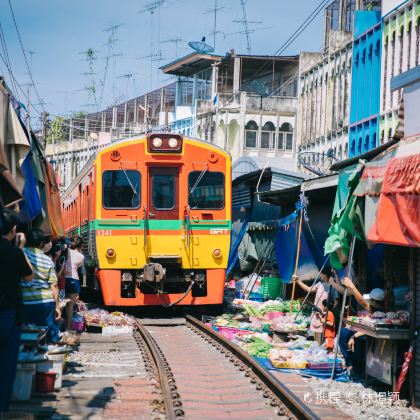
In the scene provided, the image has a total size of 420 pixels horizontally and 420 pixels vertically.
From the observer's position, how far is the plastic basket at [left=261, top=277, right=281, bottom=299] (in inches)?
778

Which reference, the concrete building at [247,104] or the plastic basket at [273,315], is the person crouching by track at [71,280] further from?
the concrete building at [247,104]

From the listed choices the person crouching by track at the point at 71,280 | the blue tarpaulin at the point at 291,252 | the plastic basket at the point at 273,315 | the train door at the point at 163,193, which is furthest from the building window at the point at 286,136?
the person crouching by track at the point at 71,280

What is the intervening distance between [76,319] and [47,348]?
5.82 metres

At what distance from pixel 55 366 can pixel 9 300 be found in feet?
7.69

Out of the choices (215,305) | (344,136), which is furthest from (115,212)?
(344,136)

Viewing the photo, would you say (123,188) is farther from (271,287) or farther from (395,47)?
(395,47)

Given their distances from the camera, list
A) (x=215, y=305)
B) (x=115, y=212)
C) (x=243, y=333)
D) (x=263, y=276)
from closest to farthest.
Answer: (x=243, y=333), (x=115, y=212), (x=215, y=305), (x=263, y=276)

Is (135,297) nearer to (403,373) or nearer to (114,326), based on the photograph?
(114,326)

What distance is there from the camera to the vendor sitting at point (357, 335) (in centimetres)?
1023

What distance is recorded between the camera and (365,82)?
26.7 metres

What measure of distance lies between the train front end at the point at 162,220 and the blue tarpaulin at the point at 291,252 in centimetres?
128

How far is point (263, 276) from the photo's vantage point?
21516 mm

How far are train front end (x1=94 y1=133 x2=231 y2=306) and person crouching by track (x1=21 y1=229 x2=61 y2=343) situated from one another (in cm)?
629

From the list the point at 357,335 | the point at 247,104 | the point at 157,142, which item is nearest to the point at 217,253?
the point at 157,142
